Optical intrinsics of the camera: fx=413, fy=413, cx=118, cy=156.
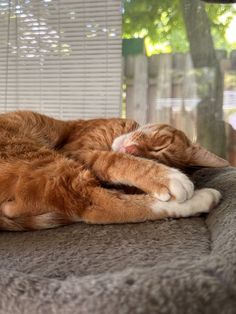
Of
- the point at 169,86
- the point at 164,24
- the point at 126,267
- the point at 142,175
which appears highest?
the point at 164,24

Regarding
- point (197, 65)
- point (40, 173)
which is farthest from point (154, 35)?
point (40, 173)

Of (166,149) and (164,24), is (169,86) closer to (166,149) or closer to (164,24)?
(164,24)

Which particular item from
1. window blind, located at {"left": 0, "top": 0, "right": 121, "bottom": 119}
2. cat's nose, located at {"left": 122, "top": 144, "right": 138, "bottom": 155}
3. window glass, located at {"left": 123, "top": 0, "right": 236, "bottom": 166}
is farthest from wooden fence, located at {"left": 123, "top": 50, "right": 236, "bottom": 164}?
cat's nose, located at {"left": 122, "top": 144, "right": 138, "bottom": 155}

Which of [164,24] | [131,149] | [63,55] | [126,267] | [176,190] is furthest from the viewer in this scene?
[63,55]

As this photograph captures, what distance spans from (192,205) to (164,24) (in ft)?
6.13

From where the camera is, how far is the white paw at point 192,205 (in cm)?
114

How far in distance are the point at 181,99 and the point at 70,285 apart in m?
2.24

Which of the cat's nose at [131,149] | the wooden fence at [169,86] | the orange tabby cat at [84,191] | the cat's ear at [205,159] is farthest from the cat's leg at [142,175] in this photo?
the wooden fence at [169,86]

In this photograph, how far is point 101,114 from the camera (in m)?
2.86

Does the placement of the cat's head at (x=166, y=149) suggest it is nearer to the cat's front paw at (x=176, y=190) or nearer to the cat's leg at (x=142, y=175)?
the cat's leg at (x=142, y=175)

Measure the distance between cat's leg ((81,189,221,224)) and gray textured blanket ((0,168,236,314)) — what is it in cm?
2

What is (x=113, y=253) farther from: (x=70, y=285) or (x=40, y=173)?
(x=40, y=173)

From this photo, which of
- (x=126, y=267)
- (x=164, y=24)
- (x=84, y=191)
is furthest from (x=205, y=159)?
(x=164, y=24)

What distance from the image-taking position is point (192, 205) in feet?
3.81
